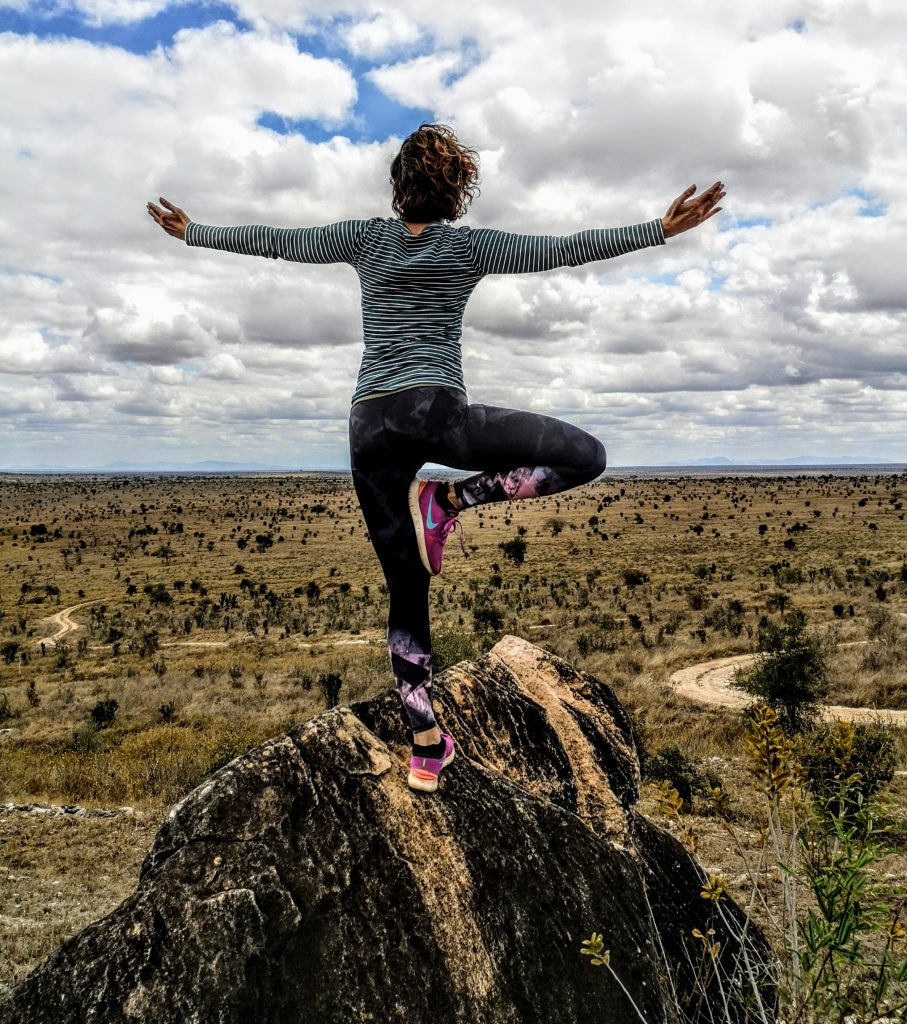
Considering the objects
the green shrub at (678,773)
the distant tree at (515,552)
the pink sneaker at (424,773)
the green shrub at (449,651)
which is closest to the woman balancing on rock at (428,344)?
the pink sneaker at (424,773)

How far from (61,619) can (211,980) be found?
4426 centimetres

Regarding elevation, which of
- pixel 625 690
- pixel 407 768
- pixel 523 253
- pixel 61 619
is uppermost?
pixel 523 253

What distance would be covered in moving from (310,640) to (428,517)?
32.5 meters

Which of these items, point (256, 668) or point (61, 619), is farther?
point (61, 619)

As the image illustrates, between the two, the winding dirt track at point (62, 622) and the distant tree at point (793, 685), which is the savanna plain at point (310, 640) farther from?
the distant tree at point (793, 685)

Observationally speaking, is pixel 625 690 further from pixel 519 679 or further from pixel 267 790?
pixel 267 790

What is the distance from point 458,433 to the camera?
3.75 metres

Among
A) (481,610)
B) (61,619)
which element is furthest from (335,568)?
(481,610)

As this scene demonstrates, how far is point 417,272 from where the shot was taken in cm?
378

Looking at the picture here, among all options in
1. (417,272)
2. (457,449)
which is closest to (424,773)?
(457,449)

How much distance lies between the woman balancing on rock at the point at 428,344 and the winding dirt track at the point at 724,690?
710 inches

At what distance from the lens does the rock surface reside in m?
3.73

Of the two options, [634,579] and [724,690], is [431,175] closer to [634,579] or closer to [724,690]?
[724,690]

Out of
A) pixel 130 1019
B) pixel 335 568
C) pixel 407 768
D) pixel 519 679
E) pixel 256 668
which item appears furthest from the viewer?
pixel 335 568
